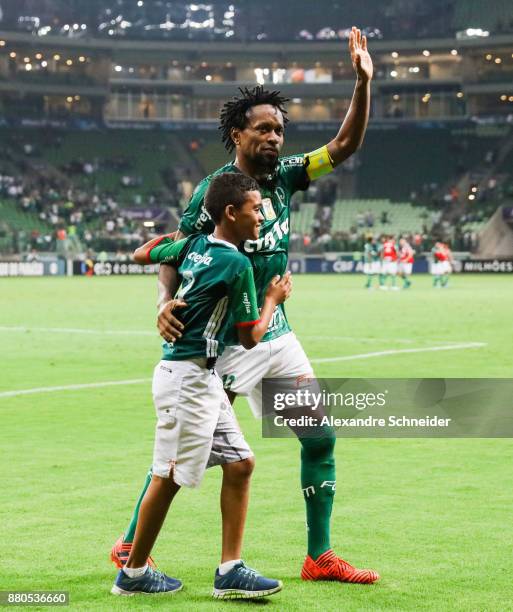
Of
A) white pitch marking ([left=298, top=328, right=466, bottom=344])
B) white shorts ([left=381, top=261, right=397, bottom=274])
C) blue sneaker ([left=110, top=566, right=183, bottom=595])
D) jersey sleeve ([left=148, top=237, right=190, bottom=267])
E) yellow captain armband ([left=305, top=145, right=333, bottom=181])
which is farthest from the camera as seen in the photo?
white shorts ([left=381, top=261, right=397, bottom=274])

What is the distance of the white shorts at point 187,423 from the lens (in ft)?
18.3

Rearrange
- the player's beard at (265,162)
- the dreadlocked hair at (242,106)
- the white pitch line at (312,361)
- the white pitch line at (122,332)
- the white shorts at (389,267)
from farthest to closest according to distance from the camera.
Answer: the white shorts at (389,267) → the white pitch line at (122,332) → the white pitch line at (312,361) → the dreadlocked hair at (242,106) → the player's beard at (265,162)

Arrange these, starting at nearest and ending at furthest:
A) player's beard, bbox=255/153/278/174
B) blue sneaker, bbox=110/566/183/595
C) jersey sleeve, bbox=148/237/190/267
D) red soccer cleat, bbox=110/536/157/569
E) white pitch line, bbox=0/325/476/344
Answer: blue sneaker, bbox=110/566/183/595 < jersey sleeve, bbox=148/237/190/267 < red soccer cleat, bbox=110/536/157/569 < player's beard, bbox=255/153/278/174 < white pitch line, bbox=0/325/476/344

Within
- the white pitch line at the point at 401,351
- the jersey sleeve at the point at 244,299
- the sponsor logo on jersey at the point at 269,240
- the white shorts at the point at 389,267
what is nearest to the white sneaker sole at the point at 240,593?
the jersey sleeve at the point at 244,299

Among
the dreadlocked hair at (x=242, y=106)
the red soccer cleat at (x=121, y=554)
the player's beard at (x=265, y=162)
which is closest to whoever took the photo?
the red soccer cleat at (x=121, y=554)

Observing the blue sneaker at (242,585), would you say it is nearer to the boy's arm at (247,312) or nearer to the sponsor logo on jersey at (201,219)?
the boy's arm at (247,312)

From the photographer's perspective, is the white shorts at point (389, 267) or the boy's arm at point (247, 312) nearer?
the boy's arm at point (247, 312)

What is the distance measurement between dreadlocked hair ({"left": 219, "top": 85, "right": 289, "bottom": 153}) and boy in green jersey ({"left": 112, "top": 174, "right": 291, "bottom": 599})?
2.77ft

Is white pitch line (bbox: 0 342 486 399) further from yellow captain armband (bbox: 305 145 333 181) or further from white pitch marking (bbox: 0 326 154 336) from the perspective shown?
yellow captain armband (bbox: 305 145 333 181)

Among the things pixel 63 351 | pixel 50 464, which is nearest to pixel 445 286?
pixel 63 351

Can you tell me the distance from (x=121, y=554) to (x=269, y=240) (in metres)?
1.88

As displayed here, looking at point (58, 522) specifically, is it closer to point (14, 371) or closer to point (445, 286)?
point (14, 371)

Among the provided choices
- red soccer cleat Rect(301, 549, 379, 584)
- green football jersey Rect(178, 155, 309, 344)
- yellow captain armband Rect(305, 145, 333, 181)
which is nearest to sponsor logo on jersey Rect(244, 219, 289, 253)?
green football jersey Rect(178, 155, 309, 344)

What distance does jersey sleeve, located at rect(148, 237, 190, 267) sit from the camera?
5887 millimetres
